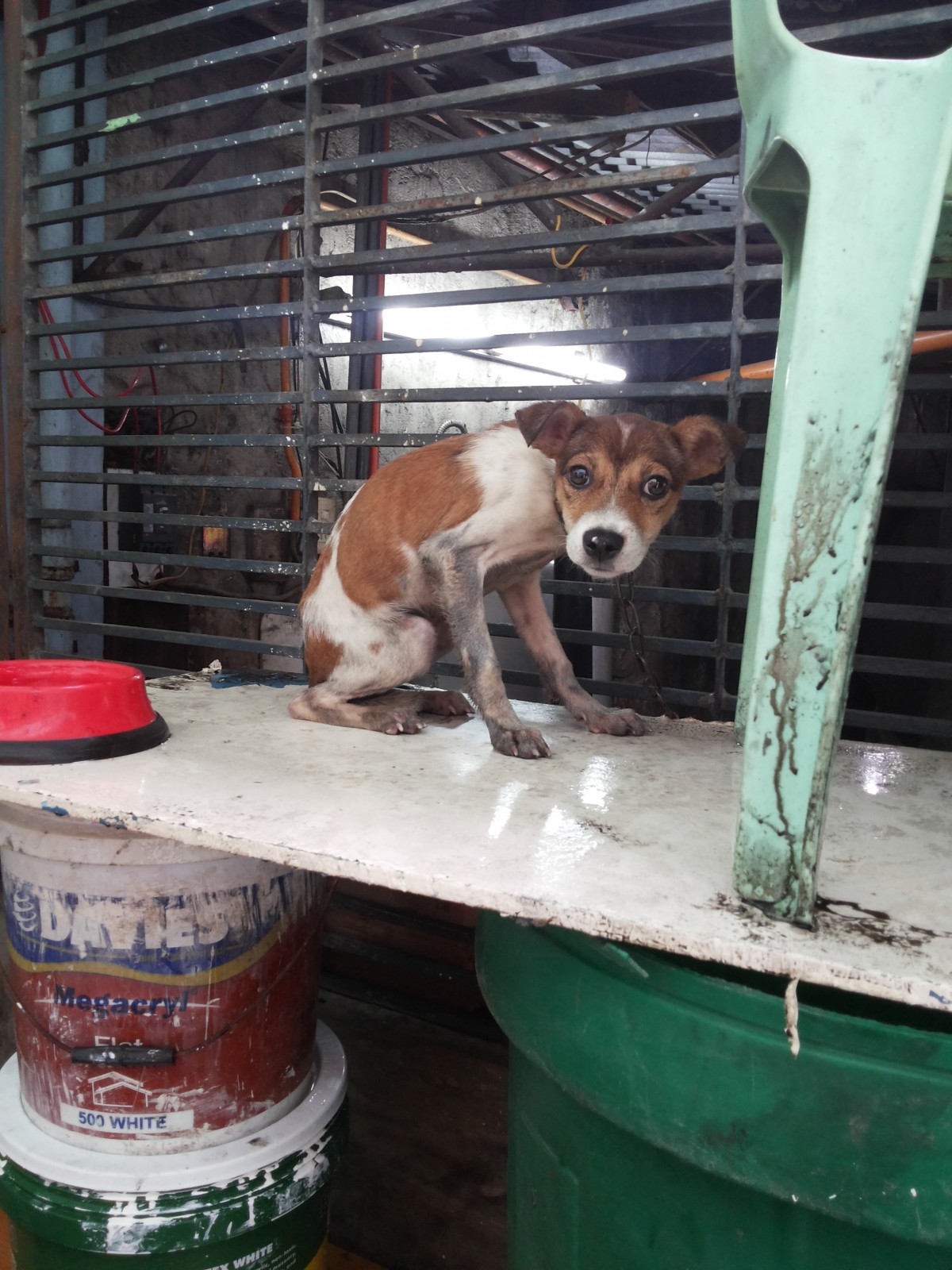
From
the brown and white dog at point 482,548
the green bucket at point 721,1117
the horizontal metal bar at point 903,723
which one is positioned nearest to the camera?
the green bucket at point 721,1117

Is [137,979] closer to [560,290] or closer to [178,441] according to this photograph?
[560,290]

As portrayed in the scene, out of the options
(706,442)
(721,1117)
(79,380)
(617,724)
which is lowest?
(721,1117)

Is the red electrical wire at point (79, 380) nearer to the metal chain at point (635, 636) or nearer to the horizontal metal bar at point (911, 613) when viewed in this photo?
the metal chain at point (635, 636)

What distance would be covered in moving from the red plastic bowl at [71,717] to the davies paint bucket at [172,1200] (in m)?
0.69

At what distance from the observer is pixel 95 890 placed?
143 centimetres

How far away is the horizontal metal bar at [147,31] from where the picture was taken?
279 centimetres

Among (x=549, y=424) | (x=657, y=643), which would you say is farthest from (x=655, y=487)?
(x=657, y=643)

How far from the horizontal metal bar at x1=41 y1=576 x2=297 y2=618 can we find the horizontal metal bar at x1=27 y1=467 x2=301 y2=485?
0.39 meters

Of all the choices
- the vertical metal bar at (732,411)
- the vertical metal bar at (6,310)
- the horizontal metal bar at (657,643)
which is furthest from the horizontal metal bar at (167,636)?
the vertical metal bar at (732,411)

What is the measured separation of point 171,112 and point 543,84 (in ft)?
4.74

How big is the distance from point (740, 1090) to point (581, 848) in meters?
0.36

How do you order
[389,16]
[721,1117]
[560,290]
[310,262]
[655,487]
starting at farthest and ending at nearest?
[310,262] < [389,16] < [560,290] < [655,487] < [721,1117]

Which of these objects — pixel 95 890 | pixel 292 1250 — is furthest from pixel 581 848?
pixel 292 1250

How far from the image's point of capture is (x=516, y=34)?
2.31 metres
